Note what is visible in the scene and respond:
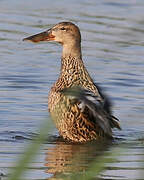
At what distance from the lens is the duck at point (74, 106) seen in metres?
9.30

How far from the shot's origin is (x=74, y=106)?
942 cm

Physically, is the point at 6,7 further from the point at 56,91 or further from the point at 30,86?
the point at 56,91

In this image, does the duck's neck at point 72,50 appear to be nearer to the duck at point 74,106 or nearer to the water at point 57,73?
the duck at point 74,106

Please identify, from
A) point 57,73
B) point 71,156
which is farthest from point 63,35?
point 57,73

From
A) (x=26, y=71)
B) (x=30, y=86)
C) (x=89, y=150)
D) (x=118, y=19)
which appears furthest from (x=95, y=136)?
(x=118, y=19)

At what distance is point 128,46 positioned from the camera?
14781mm

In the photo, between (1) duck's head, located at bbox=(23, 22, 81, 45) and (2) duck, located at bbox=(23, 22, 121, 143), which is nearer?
(2) duck, located at bbox=(23, 22, 121, 143)

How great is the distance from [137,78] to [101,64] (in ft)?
3.18

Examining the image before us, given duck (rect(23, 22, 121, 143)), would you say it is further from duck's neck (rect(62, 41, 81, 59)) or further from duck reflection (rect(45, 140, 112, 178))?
duck reflection (rect(45, 140, 112, 178))

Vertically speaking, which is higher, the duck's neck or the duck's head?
the duck's head

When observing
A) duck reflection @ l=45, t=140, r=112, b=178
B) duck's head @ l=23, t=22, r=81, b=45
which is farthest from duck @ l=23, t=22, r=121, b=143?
duck reflection @ l=45, t=140, r=112, b=178

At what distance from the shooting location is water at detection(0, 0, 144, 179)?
844 cm

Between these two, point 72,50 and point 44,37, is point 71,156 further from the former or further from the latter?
point 44,37

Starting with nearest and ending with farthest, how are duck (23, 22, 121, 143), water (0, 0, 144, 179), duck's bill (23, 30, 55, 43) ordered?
water (0, 0, 144, 179)
duck (23, 22, 121, 143)
duck's bill (23, 30, 55, 43)
